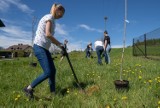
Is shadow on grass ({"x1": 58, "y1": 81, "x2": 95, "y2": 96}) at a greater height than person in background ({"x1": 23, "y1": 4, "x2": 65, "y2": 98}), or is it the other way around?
person in background ({"x1": 23, "y1": 4, "x2": 65, "y2": 98})

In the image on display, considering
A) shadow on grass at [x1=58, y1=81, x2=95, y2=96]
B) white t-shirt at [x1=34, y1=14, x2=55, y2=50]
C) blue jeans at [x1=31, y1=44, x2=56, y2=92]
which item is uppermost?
white t-shirt at [x1=34, y1=14, x2=55, y2=50]

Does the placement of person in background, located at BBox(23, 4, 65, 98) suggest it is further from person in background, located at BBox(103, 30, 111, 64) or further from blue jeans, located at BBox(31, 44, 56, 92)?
person in background, located at BBox(103, 30, 111, 64)

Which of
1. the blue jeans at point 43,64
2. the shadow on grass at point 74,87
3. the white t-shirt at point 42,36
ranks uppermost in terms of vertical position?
the white t-shirt at point 42,36

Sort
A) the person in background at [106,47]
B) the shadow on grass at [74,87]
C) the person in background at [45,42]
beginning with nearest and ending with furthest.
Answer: the person in background at [45,42] → the shadow on grass at [74,87] → the person in background at [106,47]

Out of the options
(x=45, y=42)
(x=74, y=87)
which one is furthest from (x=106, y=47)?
(x=45, y=42)

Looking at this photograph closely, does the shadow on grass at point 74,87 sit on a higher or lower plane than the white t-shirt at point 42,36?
lower

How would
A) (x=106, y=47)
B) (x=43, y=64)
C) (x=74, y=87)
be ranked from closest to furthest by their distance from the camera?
(x=43, y=64) → (x=74, y=87) → (x=106, y=47)

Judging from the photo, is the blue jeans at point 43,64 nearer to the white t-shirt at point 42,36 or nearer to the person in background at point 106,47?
the white t-shirt at point 42,36

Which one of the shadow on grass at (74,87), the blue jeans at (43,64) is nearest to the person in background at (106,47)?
the shadow on grass at (74,87)

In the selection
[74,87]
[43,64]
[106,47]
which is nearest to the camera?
[43,64]

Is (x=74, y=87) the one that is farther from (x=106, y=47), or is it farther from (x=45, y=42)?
(x=106, y=47)

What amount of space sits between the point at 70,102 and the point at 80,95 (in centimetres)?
58

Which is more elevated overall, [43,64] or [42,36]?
[42,36]

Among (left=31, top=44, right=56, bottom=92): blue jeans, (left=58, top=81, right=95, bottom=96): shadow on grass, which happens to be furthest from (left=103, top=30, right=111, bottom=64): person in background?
(left=31, top=44, right=56, bottom=92): blue jeans
